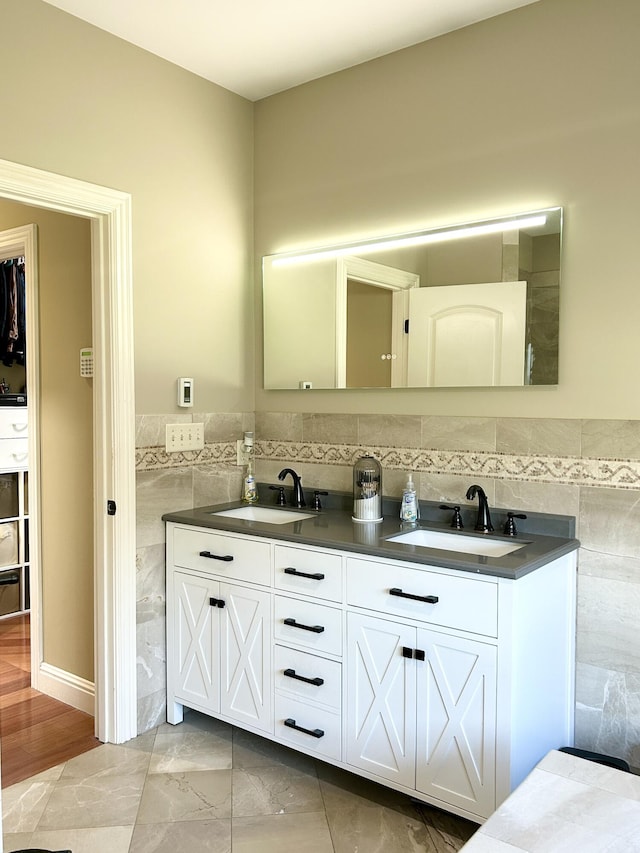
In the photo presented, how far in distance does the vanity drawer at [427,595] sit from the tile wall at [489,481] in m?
0.54

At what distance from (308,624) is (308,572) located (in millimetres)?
186

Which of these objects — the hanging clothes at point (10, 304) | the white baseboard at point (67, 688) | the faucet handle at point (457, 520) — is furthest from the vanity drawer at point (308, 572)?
the hanging clothes at point (10, 304)

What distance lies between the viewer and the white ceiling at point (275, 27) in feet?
8.06

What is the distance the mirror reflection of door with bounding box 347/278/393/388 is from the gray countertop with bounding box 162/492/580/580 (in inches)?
22.8

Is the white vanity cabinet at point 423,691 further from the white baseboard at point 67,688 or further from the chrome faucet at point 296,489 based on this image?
the white baseboard at point 67,688

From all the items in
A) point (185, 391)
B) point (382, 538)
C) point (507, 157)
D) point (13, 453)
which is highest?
point (507, 157)

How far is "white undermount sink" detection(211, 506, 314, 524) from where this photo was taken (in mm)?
2996

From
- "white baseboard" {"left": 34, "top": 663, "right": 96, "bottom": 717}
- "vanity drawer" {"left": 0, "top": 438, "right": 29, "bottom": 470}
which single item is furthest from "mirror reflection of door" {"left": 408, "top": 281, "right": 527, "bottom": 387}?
"vanity drawer" {"left": 0, "top": 438, "right": 29, "bottom": 470}

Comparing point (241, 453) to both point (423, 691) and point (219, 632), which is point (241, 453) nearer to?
point (219, 632)

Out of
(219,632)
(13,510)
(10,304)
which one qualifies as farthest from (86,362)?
(10,304)

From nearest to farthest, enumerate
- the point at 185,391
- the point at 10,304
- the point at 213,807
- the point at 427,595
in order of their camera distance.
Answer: the point at 427,595 < the point at 213,807 < the point at 185,391 < the point at 10,304

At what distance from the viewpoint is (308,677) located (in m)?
2.42

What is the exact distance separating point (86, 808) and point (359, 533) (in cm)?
131

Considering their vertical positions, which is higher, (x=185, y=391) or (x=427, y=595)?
(x=185, y=391)
